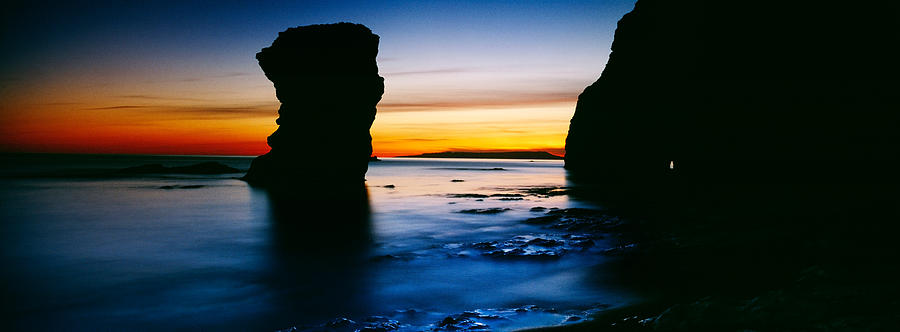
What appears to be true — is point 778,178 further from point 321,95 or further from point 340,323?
point 321,95

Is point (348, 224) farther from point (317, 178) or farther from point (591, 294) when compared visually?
point (317, 178)

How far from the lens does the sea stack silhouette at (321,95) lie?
4056 cm

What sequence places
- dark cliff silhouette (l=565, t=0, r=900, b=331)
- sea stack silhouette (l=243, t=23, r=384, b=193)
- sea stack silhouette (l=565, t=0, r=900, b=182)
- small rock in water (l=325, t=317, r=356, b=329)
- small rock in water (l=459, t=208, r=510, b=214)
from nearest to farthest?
dark cliff silhouette (l=565, t=0, r=900, b=331) < small rock in water (l=325, t=317, r=356, b=329) < sea stack silhouette (l=565, t=0, r=900, b=182) < small rock in water (l=459, t=208, r=510, b=214) < sea stack silhouette (l=243, t=23, r=384, b=193)

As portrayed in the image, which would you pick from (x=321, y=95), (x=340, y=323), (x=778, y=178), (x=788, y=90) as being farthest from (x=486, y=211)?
(x=321, y=95)

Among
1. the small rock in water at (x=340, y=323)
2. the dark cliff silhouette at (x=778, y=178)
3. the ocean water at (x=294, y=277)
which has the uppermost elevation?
the dark cliff silhouette at (x=778, y=178)

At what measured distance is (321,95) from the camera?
40.9m

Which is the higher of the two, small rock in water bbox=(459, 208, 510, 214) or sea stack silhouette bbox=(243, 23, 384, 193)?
sea stack silhouette bbox=(243, 23, 384, 193)

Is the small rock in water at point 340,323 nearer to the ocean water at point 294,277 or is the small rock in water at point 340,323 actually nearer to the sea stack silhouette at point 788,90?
the ocean water at point 294,277

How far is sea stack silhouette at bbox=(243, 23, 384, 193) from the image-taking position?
4056 centimetres

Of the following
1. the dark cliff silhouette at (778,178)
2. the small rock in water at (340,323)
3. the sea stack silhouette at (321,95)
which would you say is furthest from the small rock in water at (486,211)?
the sea stack silhouette at (321,95)

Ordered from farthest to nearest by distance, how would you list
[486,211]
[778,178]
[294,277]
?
[486,211] < [778,178] < [294,277]

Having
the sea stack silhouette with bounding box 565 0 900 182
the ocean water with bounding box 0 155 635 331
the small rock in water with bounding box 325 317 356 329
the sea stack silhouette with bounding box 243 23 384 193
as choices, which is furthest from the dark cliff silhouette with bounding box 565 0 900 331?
the sea stack silhouette with bounding box 243 23 384 193

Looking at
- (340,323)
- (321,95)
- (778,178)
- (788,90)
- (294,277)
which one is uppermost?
(321,95)

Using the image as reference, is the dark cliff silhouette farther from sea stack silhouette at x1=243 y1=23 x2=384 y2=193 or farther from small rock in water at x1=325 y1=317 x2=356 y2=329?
sea stack silhouette at x1=243 y1=23 x2=384 y2=193
